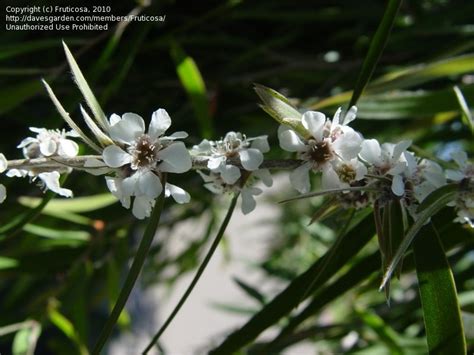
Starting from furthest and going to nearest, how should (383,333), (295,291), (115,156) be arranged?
(383,333)
(295,291)
(115,156)

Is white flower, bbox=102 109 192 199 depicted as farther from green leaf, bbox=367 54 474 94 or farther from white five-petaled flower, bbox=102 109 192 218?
green leaf, bbox=367 54 474 94

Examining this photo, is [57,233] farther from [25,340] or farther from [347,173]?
[347,173]

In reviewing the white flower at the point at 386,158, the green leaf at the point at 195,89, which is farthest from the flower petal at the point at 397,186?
the green leaf at the point at 195,89

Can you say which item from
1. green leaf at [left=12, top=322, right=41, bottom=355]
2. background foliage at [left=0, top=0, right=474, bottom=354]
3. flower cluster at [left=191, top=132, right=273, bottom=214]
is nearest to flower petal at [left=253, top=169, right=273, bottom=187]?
flower cluster at [left=191, top=132, right=273, bottom=214]

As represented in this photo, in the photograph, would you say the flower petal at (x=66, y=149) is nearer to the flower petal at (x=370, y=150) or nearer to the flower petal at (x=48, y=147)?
the flower petal at (x=48, y=147)

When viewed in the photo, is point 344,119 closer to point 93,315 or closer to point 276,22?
point 276,22

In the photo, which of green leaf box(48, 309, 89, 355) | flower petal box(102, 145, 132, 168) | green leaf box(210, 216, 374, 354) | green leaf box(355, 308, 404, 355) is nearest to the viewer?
flower petal box(102, 145, 132, 168)

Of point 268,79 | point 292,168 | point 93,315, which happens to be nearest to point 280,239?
point 93,315

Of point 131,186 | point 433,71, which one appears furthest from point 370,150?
point 433,71
